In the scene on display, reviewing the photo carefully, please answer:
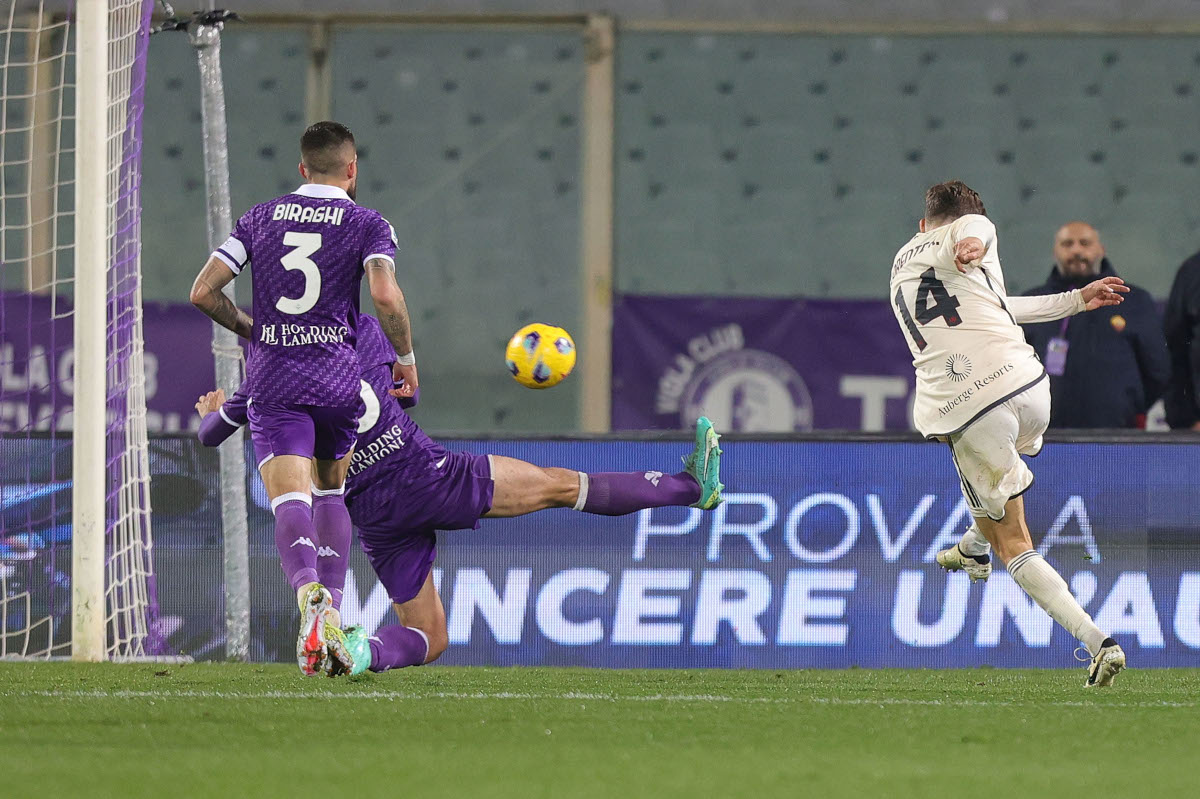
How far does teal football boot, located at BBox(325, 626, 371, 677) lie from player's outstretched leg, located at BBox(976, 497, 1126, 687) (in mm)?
2336

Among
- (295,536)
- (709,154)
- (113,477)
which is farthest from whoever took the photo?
(709,154)

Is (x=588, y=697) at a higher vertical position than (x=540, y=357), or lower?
lower

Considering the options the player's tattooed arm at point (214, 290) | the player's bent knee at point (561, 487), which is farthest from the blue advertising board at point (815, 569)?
the player's tattooed arm at point (214, 290)

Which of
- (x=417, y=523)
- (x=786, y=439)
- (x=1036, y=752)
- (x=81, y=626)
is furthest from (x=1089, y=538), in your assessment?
(x=81, y=626)

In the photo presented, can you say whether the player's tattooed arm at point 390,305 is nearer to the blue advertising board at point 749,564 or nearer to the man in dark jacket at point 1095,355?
the blue advertising board at point 749,564

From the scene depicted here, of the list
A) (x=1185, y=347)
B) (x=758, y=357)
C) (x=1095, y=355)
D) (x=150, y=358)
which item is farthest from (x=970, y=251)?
(x=150, y=358)

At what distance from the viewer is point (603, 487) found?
5.74 m

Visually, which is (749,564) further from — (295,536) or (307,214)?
(307,214)

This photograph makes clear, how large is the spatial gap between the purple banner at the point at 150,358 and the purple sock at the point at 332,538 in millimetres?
4663

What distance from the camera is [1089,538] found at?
7457 millimetres

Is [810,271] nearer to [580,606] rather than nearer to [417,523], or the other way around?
[580,606]

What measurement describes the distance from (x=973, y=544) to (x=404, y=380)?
2.25 metres

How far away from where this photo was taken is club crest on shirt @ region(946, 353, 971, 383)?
5.75 meters

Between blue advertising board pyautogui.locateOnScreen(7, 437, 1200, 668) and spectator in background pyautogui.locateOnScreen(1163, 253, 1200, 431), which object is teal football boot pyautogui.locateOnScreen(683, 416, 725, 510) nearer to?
blue advertising board pyautogui.locateOnScreen(7, 437, 1200, 668)
